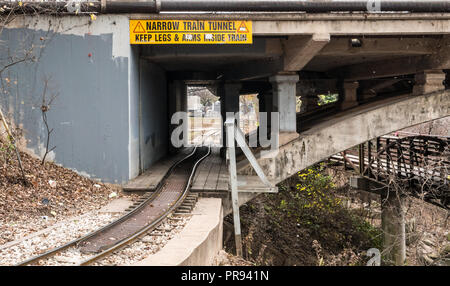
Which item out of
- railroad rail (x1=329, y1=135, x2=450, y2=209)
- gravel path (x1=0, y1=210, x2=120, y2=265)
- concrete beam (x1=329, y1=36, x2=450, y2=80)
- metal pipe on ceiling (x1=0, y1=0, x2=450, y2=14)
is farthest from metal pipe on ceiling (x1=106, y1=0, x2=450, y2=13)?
gravel path (x1=0, y1=210, x2=120, y2=265)

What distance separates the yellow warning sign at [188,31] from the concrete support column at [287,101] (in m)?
2.29

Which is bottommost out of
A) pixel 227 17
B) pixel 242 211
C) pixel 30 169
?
pixel 242 211

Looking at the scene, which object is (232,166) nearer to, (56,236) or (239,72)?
(56,236)

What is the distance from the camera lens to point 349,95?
45.5 feet

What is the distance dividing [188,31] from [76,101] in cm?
321

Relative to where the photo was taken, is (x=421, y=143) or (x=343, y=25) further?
(x=421, y=143)

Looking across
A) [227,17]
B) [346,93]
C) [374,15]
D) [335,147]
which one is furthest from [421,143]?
[227,17]

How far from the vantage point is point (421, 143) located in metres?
13.4

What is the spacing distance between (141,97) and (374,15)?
6.27m

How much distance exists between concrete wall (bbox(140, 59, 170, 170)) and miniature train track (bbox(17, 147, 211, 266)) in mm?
1341

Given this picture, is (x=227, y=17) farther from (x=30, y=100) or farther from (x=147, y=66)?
(x=30, y=100)

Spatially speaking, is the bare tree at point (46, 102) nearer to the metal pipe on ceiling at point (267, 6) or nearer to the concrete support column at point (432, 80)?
the metal pipe on ceiling at point (267, 6)

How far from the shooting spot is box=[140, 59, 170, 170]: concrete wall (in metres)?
10.8
